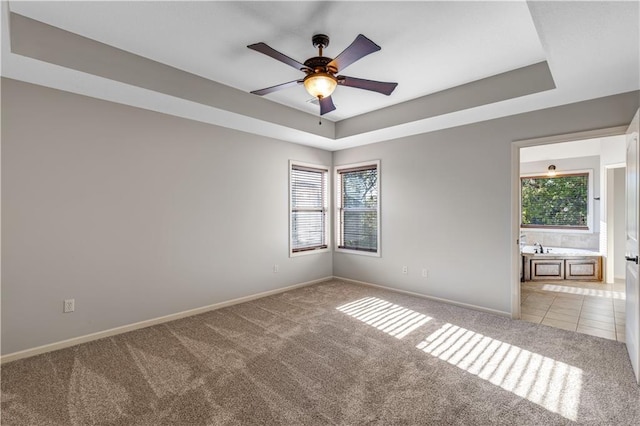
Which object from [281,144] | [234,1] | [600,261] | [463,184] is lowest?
[600,261]

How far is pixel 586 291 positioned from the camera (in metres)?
4.80

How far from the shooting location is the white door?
2330mm

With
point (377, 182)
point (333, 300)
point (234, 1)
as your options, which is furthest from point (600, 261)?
point (234, 1)

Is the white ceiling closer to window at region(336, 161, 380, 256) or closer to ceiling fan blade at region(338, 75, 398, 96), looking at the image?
ceiling fan blade at region(338, 75, 398, 96)

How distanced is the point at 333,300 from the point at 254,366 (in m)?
1.98

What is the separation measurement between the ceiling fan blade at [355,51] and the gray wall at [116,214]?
2238 millimetres

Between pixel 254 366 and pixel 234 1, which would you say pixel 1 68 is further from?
pixel 254 366

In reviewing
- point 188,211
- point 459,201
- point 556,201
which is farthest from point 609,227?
point 188,211

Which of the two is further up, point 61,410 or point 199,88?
point 199,88

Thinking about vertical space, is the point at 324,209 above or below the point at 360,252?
above

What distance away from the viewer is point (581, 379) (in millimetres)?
2318

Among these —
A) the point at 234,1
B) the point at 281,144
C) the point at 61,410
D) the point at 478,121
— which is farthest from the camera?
the point at 281,144

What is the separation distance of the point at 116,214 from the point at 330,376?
2.69 meters

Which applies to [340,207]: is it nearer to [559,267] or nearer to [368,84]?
[368,84]
